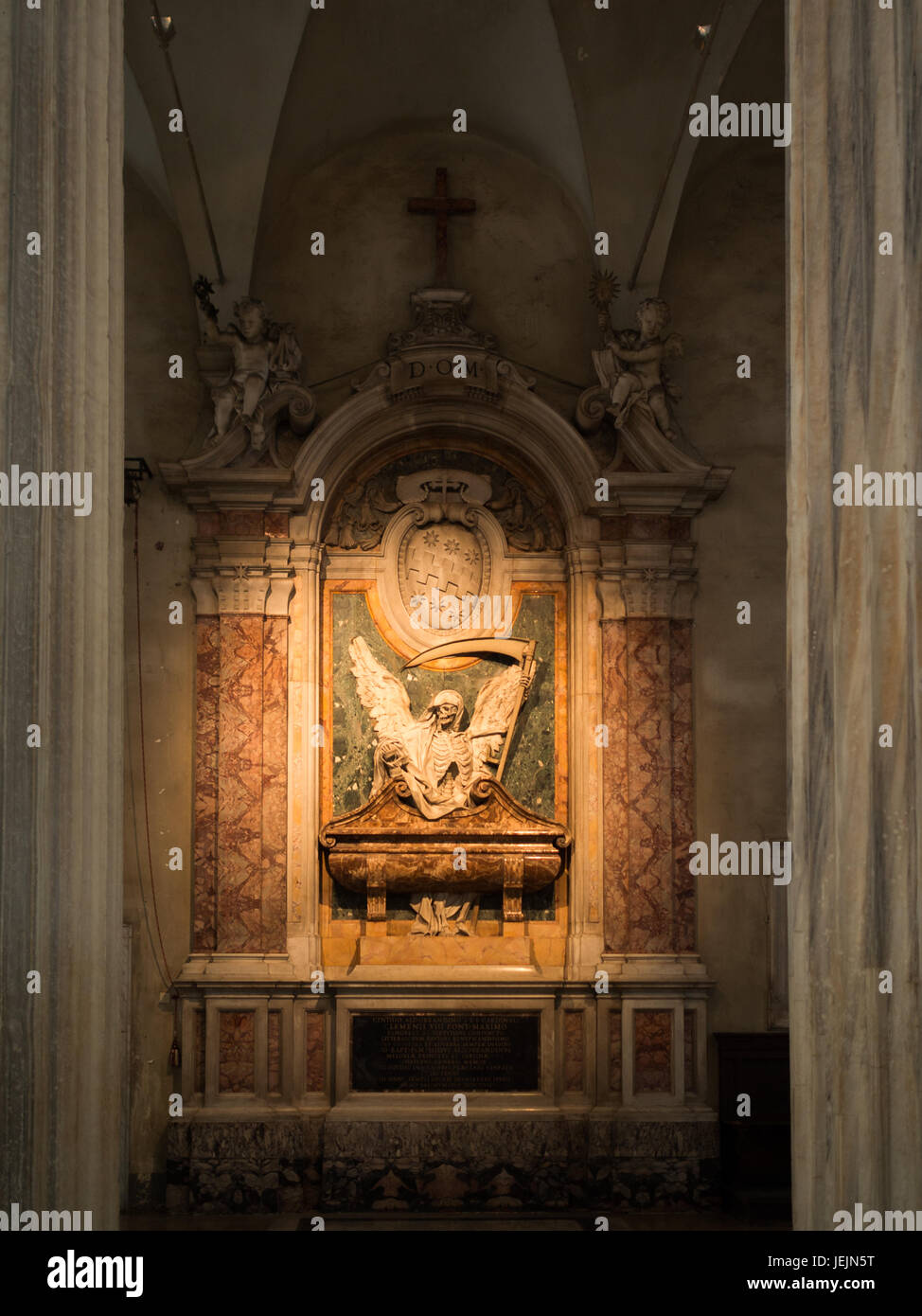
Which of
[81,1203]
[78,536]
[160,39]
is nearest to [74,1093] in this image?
[81,1203]

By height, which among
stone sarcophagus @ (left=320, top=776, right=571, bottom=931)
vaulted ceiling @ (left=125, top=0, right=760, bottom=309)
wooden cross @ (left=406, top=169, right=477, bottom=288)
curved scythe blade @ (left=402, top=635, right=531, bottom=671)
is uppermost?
vaulted ceiling @ (left=125, top=0, right=760, bottom=309)

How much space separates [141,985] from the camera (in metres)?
10.4

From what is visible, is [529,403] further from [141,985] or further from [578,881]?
[141,985]

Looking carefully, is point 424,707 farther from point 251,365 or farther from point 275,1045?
point 251,365

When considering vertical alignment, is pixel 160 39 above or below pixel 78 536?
above

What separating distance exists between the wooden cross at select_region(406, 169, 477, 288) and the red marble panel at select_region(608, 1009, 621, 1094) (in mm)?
5545

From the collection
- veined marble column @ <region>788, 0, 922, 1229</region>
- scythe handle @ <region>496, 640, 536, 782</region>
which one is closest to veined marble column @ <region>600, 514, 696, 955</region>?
scythe handle @ <region>496, 640, 536, 782</region>

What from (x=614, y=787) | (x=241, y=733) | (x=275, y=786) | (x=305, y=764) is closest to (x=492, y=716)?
(x=614, y=787)

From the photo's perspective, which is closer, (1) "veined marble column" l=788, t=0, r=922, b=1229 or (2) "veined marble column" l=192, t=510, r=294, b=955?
(1) "veined marble column" l=788, t=0, r=922, b=1229

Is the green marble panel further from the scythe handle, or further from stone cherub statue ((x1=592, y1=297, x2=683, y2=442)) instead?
stone cherub statue ((x1=592, y1=297, x2=683, y2=442))

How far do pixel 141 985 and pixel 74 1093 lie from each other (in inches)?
229

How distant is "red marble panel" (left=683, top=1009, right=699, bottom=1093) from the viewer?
10305 millimetres
